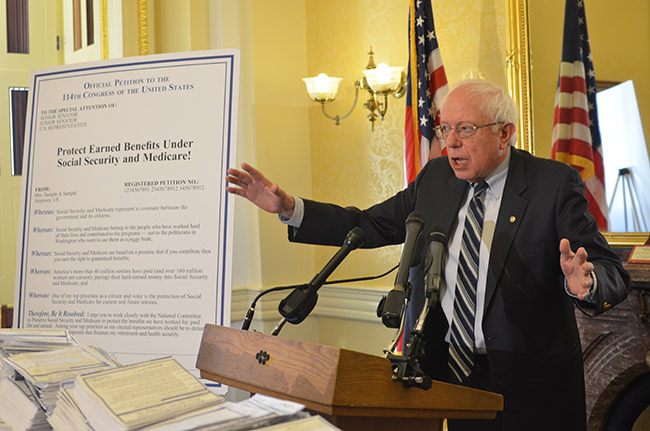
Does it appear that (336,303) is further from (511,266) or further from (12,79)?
(12,79)

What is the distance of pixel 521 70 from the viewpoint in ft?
12.1

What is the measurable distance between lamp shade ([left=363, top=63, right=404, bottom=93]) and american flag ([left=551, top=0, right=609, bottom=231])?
104cm

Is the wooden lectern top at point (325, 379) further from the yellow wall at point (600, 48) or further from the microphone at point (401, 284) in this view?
the yellow wall at point (600, 48)

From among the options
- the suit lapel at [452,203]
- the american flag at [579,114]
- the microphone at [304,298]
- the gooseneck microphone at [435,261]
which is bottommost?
the microphone at [304,298]

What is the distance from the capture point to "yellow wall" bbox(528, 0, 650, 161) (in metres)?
3.28

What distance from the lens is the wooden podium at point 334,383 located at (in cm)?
123

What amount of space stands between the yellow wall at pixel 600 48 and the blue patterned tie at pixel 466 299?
1.55 meters

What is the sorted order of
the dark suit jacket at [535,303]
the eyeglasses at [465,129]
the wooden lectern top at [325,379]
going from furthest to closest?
the eyeglasses at [465,129] → the dark suit jacket at [535,303] → the wooden lectern top at [325,379]

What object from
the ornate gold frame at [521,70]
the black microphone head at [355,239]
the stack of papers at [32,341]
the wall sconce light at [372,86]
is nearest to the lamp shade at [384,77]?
the wall sconce light at [372,86]

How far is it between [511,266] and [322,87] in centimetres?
269

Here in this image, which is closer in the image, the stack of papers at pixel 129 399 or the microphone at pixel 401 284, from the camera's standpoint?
the stack of papers at pixel 129 399

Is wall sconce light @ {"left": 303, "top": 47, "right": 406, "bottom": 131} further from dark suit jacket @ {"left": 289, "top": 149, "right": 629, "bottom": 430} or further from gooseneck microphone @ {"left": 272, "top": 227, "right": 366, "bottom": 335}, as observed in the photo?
gooseneck microphone @ {"left": 272, "top": 227, "right": 366, "bottom": 335}

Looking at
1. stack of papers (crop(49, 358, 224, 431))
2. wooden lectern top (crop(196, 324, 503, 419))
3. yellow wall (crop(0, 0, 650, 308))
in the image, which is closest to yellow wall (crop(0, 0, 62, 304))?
yellow wall (crop(0, 0, 650, 308))

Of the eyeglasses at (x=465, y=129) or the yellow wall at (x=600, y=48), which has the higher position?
the yellow wall at (x=600, y=48)
